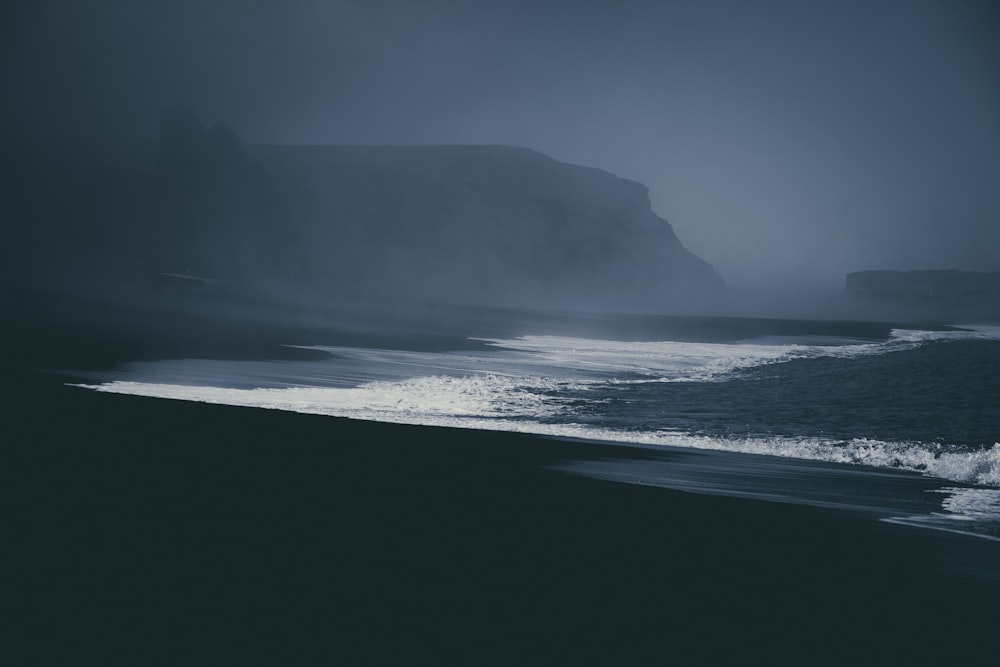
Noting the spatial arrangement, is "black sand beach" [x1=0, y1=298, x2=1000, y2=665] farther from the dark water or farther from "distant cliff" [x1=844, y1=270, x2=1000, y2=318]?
"distant cliff" [x1=844, y1=270, x2=1000, y2=318]

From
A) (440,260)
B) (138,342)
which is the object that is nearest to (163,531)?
(138,342)

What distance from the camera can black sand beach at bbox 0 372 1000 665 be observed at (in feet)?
13.9

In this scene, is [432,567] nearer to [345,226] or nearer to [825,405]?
[825,405]

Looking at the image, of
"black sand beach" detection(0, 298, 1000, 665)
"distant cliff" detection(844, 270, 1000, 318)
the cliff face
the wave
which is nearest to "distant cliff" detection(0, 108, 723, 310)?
the cliff face

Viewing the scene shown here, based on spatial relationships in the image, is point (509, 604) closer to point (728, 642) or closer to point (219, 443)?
point (728, 642)

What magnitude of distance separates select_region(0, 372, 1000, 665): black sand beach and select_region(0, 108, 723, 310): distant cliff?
48934mm

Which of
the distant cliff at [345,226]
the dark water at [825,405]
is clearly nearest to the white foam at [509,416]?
the dark water at [825,405]

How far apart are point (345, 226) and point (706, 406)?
286ft

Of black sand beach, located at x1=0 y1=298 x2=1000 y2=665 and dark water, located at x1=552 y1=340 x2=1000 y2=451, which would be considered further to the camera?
dark water, located at x1=552 y1=340 x2=1000 y2=451

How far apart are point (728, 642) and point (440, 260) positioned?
309 ft

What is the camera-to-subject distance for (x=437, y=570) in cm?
532

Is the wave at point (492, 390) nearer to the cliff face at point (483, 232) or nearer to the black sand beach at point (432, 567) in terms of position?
the black sand beach at point (432, 567)

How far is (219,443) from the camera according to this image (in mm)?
9359

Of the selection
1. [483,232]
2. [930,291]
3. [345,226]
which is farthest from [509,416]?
[930,291]
